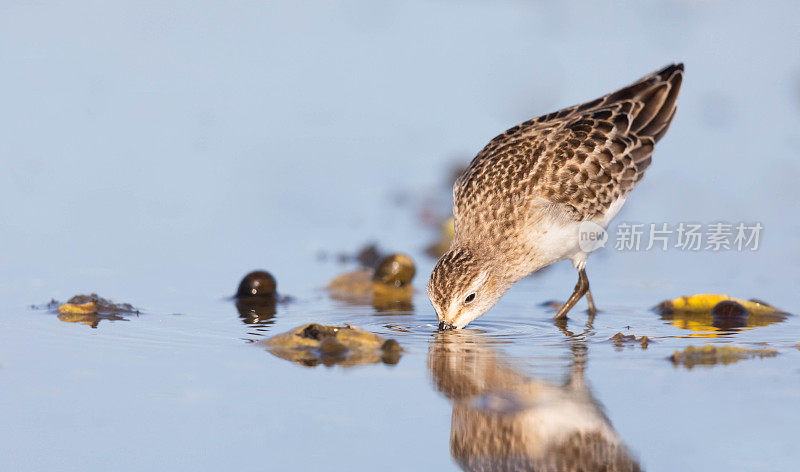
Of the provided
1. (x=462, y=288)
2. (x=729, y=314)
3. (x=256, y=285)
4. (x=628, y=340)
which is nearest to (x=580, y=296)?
(x=729, y=314)

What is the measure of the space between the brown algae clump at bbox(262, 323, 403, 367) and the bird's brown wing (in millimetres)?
2206

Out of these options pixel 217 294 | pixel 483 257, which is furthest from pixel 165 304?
pixel 483 257

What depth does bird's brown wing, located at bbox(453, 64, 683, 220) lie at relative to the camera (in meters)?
9.02

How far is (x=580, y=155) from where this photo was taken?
363 inches

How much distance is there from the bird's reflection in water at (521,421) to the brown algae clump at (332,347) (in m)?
0.33

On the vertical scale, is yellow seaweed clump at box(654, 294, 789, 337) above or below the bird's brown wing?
below

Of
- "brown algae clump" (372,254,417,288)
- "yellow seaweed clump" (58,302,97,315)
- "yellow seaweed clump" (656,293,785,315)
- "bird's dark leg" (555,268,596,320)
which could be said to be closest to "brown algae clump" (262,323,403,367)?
"yellow seaweed clump" (58,302,97,315)

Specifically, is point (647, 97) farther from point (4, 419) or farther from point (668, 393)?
point (4, 419)

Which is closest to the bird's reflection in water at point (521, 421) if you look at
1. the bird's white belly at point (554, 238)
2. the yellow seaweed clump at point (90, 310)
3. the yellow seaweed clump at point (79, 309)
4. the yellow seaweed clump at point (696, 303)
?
the bird's white belly at point (554, 238)

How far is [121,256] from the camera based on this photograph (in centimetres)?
1075

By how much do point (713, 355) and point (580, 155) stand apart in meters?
2.80

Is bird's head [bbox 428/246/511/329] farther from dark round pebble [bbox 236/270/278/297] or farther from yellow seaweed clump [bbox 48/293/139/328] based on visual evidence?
yellow seaweed clump [bbox 48/293/139/328]

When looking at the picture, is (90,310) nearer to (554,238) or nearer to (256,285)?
(256,285)

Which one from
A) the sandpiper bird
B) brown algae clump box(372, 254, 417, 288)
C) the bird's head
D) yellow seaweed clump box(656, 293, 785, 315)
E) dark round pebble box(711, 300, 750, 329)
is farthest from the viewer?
brown algae clump box(372, 254, 417, 288)
